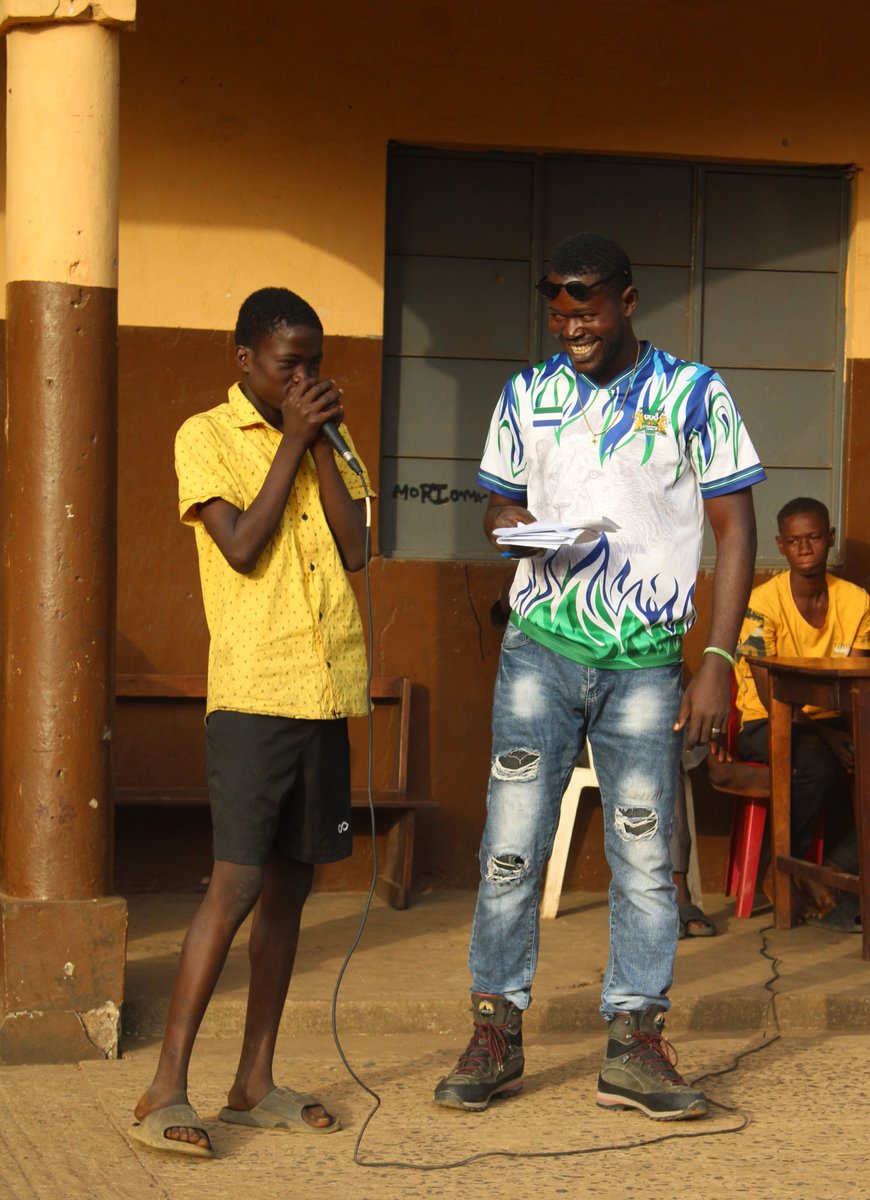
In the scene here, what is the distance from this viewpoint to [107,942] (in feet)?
15.4

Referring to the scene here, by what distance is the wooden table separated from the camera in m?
5.72

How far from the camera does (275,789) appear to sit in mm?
3828

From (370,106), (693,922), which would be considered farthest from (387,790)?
(370,106)

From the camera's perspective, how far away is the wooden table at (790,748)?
5.72 m

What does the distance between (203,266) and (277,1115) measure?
12.1ft

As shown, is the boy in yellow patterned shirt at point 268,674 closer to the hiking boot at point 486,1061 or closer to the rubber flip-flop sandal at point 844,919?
the hiking boot at point 486,1061

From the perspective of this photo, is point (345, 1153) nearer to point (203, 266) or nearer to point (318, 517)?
point (318, 517)

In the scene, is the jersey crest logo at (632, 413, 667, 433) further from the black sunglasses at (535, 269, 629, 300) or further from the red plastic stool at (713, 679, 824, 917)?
the red plastic stool at (713, 679, 824, 917)

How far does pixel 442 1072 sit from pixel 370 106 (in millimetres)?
3909

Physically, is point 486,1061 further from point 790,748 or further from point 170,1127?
point 790,748

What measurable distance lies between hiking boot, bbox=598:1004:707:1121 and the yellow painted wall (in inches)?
135

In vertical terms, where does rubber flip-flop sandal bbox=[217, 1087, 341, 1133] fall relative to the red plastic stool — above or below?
below

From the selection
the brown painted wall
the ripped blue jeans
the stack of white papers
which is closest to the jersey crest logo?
the stack of white papers

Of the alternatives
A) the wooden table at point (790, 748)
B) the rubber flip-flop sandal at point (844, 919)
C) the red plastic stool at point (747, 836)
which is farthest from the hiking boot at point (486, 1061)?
the red plastic stool at point (747, 836)
